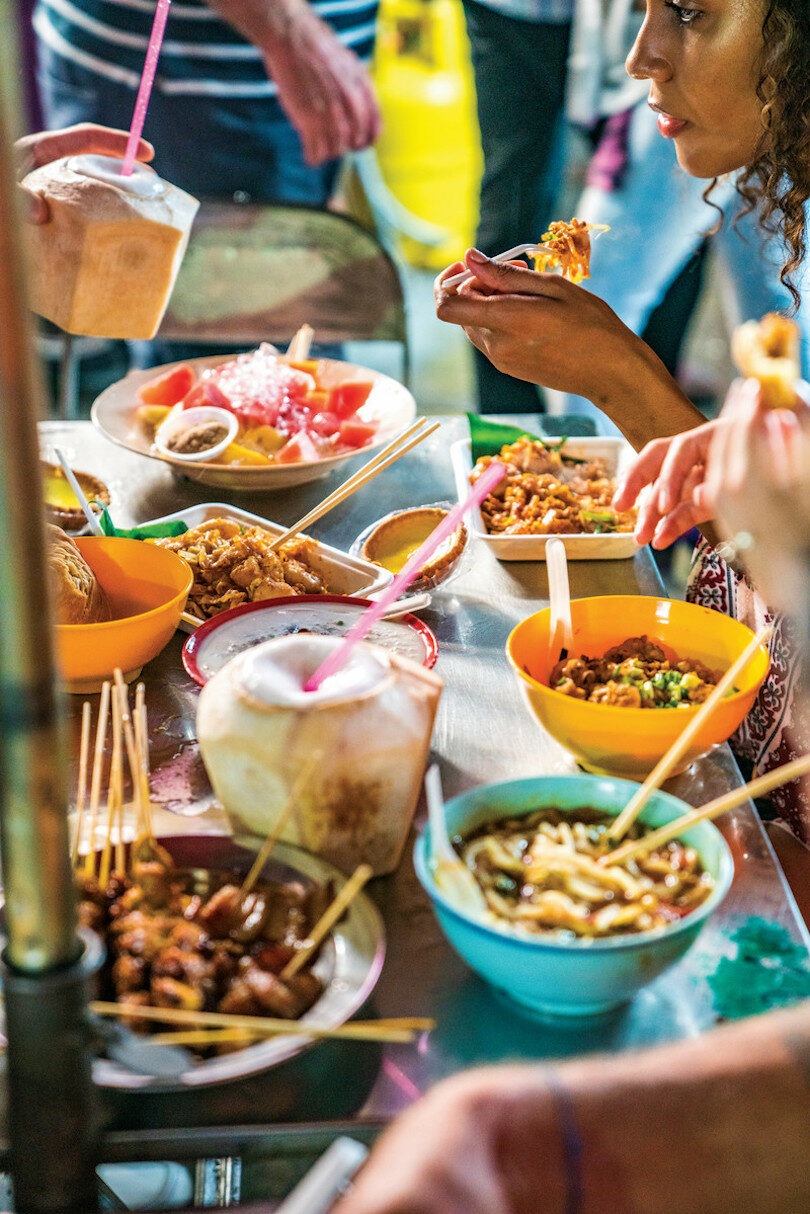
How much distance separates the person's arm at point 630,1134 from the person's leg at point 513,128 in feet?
11.6

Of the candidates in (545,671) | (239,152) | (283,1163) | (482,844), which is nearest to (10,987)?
(283,1163)

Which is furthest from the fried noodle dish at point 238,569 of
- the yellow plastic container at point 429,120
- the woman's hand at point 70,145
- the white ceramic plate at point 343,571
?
the yellow plastic container at point 429,120

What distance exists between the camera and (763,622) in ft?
5.70

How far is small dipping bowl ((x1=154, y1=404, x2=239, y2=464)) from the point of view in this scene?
2.09m

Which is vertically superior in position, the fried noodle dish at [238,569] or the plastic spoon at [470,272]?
the plastic spoon at [470,272]

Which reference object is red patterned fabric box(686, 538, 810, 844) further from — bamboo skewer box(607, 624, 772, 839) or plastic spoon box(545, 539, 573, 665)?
bamboo skewer box(607, 624, 772, 839)

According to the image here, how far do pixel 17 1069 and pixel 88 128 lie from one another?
185 cm

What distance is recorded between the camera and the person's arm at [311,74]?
3357 mm

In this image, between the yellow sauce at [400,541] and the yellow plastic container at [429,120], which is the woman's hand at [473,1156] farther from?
the yellow plastic container at [429,120]

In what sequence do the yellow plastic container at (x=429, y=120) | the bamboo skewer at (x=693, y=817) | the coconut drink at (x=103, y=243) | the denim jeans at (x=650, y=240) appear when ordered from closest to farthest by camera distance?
1. the bamboo skewer at (x=693, y=817)
2. the coconut drink at (x=103, y=243)
3. the denim jeans at (x=650, y=240)
4. the yellow plastic container at (x=429, y=120)

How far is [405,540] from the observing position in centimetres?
188

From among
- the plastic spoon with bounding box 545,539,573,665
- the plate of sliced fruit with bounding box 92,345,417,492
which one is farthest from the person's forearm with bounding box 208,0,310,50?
the plastic spoon with bounding box 545,539,573,665

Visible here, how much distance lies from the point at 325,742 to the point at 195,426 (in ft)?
4.15

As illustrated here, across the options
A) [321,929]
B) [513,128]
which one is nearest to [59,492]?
[321,929]
